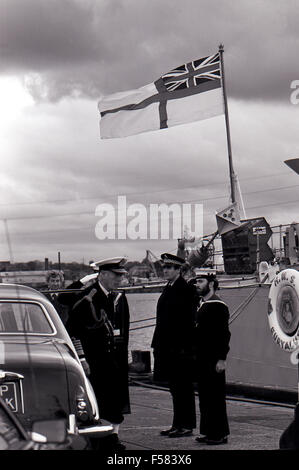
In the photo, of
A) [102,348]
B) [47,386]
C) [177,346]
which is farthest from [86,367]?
[177,346]

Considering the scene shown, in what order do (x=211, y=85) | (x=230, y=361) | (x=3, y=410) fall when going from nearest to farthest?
(x=3, y=410) → (x=230, y=361) → (x=211, y=85)

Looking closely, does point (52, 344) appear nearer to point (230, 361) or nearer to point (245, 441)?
point (245, 441)

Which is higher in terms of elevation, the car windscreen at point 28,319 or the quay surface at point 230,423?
the car windscreen at point 28,319

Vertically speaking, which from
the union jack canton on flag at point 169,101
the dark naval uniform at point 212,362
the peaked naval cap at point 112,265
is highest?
the union jack canton on flag at point 169,101

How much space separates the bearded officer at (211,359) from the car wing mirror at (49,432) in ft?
15.7

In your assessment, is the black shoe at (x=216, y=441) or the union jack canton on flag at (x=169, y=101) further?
the union jack canton on flag at (x=169, y=101)

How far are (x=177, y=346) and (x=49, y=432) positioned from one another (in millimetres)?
5485

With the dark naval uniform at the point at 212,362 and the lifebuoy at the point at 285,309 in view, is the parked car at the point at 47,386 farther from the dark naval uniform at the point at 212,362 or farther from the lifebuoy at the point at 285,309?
the lifebuoy at the point at 285,309

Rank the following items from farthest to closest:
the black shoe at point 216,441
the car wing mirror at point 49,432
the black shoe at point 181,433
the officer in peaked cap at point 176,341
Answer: the officer in peaked cap at point 176,341
the black shoe at point 181,433
the black shoe at point 216,441
the car wing mirror at point 49,432

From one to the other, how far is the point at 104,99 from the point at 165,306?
32.0ft

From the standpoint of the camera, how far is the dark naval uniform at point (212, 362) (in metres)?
8.20

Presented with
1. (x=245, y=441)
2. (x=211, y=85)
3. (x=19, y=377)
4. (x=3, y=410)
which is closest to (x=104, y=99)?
(x=211, y=85)

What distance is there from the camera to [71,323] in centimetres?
792

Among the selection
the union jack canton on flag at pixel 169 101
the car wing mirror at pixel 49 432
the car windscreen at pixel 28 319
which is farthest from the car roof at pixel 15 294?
the union jack canton on flag at pixel 169 101
